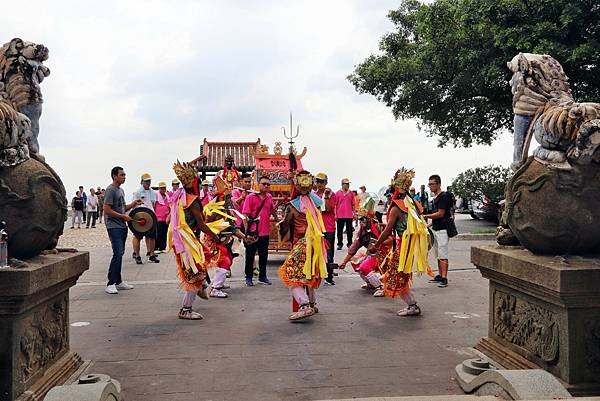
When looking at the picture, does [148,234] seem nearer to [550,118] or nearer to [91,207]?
[550,118]

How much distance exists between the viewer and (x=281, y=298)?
309 inches

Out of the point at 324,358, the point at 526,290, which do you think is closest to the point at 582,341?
the point at 526,290

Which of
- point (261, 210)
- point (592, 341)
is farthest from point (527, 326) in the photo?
point (261, 210)

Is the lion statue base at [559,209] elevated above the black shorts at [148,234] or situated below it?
above

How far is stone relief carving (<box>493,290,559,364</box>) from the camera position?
3.69 meters

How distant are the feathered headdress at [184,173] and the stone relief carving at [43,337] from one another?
2.51 m

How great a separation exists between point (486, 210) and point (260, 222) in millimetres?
14160

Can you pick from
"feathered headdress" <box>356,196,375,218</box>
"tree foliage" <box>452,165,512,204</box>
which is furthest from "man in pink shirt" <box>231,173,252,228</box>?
"tree foliage" <box>452,165,512,204</box>

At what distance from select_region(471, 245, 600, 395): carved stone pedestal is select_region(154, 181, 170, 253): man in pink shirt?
377 inches

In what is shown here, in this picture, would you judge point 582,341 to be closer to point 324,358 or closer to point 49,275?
point 324,358

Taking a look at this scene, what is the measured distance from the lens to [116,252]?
26.5 feet

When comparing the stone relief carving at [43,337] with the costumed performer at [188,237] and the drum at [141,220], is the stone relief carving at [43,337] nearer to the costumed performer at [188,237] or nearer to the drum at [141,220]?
the costumed performer at [188,237]

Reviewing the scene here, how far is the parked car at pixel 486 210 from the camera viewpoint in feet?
65.9

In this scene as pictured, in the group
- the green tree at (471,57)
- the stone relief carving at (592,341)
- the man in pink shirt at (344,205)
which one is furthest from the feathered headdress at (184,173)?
the green tree at (471,57)
